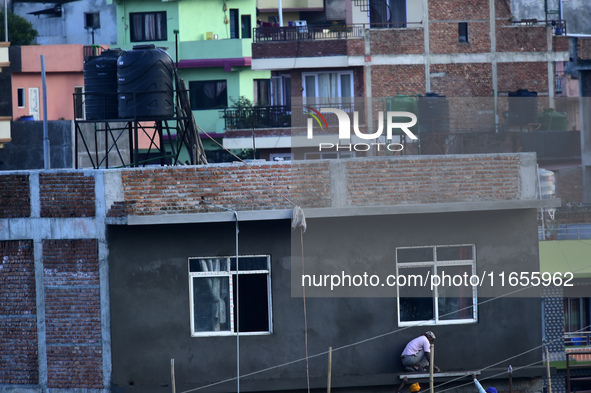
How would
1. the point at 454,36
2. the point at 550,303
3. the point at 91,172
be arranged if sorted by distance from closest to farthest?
the point at 91,172, the point at 550,303, the point at 454,36

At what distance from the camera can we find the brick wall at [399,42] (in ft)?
106

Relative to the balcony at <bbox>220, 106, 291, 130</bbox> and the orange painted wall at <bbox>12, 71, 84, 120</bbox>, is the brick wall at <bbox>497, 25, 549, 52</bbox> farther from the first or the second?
the orange painted wall at <bbox>12, 71, 84, 120</bbox>

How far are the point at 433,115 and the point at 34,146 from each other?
44.2 ft

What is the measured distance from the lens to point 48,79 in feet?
117

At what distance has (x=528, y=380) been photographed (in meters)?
16.3

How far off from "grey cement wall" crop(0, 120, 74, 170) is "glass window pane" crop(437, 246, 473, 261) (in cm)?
1812

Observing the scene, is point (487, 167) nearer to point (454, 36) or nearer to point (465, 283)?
point (465, 283)

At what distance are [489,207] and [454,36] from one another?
1828 centimetres

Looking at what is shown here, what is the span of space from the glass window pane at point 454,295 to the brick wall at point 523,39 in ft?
61.3

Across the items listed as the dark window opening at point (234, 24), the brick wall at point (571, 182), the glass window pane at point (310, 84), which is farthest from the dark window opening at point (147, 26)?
the brick wall at point (571, 182)

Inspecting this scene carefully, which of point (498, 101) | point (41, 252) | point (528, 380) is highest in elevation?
point (498, 101)

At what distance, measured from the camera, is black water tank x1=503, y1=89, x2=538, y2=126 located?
3166cm

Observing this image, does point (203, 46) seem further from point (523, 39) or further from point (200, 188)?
point (200, 188)

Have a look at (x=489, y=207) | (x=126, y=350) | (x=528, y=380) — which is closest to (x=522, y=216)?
(x=489, y=207)
